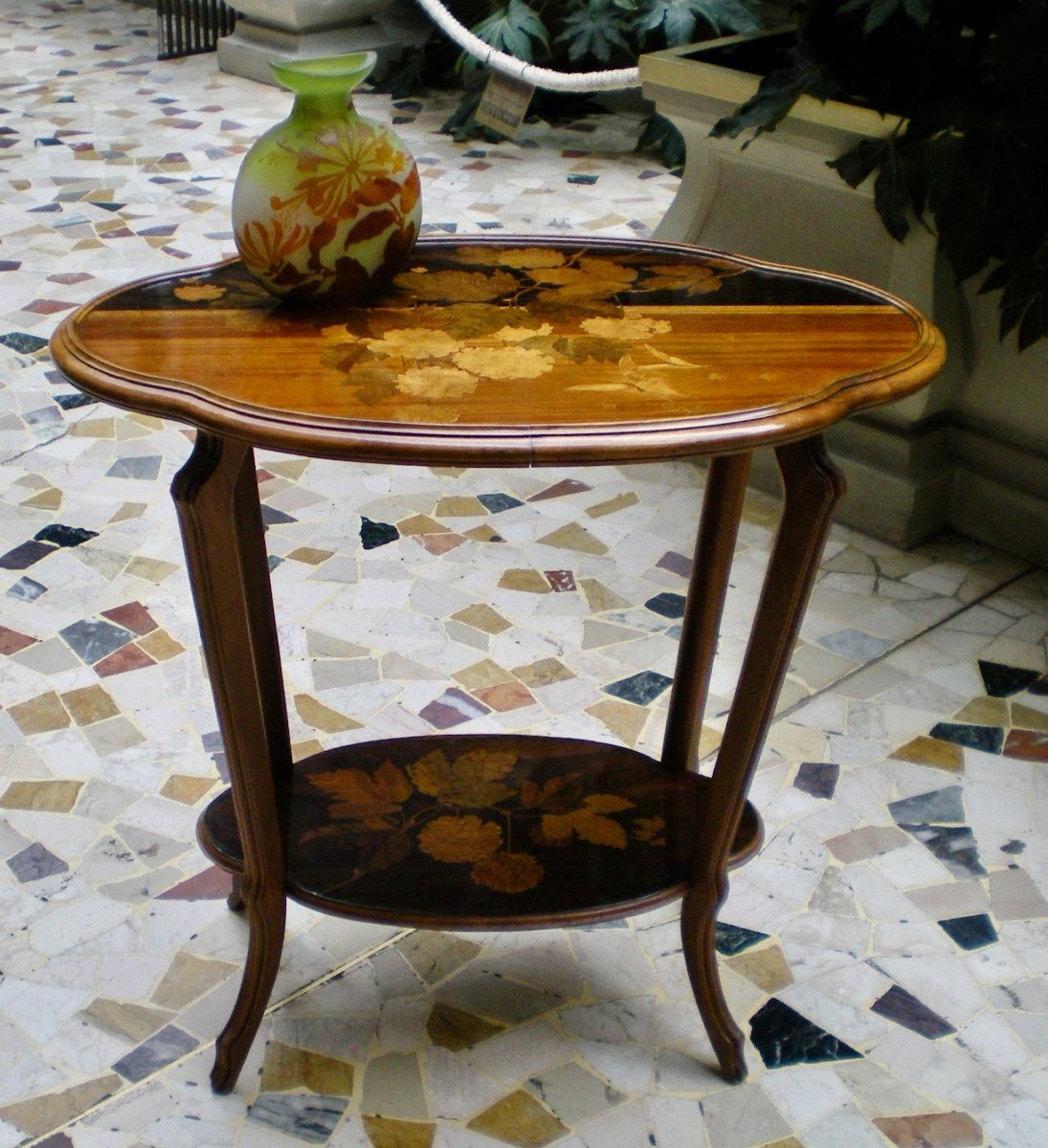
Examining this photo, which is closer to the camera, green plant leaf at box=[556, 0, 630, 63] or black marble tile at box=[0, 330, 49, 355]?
black marble tile at box=[0, 330, 49, 355]

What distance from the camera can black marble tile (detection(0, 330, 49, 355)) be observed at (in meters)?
3.03

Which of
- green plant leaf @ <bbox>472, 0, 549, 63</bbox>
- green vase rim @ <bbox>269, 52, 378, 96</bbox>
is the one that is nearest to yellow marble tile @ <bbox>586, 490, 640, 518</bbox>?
green vase rim @ <bbox>269, 52, 378, 96</bbox>

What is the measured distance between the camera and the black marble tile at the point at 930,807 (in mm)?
1775

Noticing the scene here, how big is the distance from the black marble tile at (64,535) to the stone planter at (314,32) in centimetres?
334

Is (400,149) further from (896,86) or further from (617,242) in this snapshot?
(896,86)

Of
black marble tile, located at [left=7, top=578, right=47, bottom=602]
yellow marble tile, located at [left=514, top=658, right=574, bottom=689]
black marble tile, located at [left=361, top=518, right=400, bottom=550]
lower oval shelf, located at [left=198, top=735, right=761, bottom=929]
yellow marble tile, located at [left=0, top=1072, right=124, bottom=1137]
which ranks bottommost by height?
black marble tile, located at [left=361, top=518, right=400, bottom=550]

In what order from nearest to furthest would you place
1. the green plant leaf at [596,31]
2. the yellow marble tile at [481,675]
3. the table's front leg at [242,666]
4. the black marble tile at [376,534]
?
the table's front leg at [242,666]
the yellow marble tile at [481,675]
the black marble tile at [376,534]
the green plant leaf at [596,31]

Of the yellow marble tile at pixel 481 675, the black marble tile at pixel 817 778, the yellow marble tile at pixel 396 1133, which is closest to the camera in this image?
the yellow marble tile at pixel 396 1133

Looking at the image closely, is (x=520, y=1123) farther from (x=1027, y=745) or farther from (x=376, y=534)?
(x=376, y=534)

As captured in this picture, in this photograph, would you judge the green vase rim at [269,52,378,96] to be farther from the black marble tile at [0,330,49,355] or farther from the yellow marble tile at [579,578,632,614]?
the black marble tile at [0,330,49,355]

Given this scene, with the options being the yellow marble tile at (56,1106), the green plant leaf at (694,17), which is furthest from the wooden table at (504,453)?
the green plant leaf at (694,17)

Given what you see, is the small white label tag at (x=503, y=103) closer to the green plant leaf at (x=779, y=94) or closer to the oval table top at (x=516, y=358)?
the green plant leaf at (x=779, y=94)

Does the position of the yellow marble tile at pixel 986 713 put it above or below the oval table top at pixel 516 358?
→ below

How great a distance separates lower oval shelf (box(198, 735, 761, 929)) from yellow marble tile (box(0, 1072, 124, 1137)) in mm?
254
